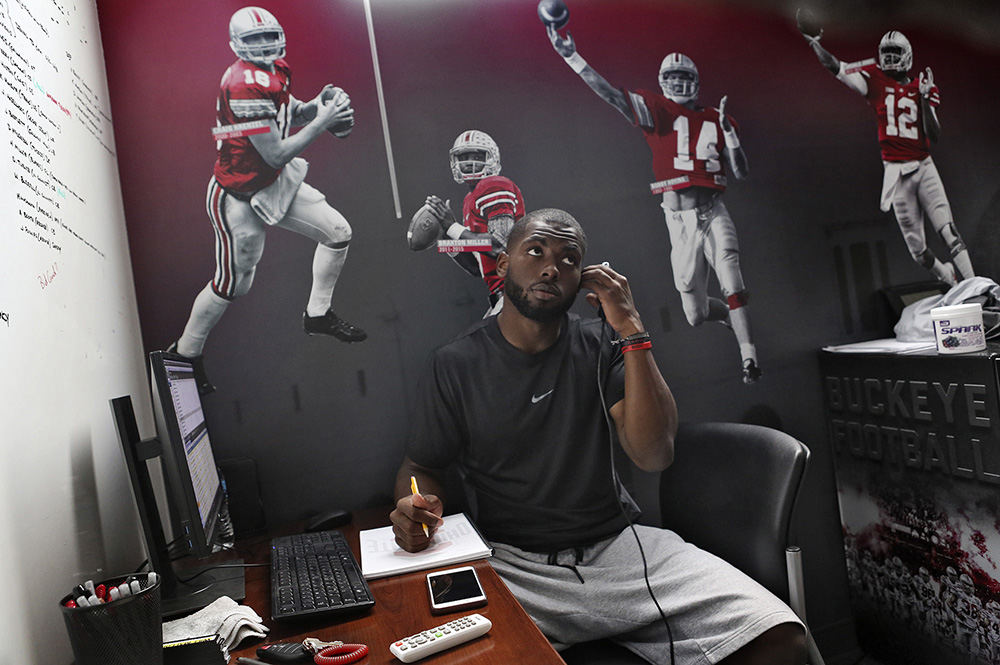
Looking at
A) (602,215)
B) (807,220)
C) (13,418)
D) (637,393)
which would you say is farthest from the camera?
(807,220)

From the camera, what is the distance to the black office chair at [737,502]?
160 centimetres

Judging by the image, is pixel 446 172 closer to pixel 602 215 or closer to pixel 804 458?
pixel 602 215

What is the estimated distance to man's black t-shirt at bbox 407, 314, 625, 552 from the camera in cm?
190

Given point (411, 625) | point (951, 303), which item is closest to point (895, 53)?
point (951, 303)

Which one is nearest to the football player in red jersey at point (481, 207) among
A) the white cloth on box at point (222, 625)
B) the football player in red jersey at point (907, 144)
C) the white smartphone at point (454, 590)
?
the white smartphone at point (454, 590)

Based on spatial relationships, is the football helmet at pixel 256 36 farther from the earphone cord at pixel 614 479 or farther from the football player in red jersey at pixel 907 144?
the football player in red jersey at pixel 907 144

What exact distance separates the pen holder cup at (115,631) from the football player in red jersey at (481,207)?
1.41m

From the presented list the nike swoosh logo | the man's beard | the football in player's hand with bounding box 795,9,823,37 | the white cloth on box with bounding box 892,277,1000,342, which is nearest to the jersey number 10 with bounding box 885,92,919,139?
the football in player's hand with bounding box 795,9,823,37

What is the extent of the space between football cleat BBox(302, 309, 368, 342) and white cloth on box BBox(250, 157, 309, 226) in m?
0.32

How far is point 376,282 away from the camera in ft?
7.07

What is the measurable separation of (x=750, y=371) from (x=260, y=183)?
1.79 meters

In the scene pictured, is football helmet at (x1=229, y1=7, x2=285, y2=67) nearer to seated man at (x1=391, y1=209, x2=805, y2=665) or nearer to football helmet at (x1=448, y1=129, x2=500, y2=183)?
football helmet at (x1=448, y1=129, x2=500, y2=183)

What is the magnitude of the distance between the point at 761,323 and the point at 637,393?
0.90m

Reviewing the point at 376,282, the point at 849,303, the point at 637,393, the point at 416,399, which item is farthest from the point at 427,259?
the point at 849,303
